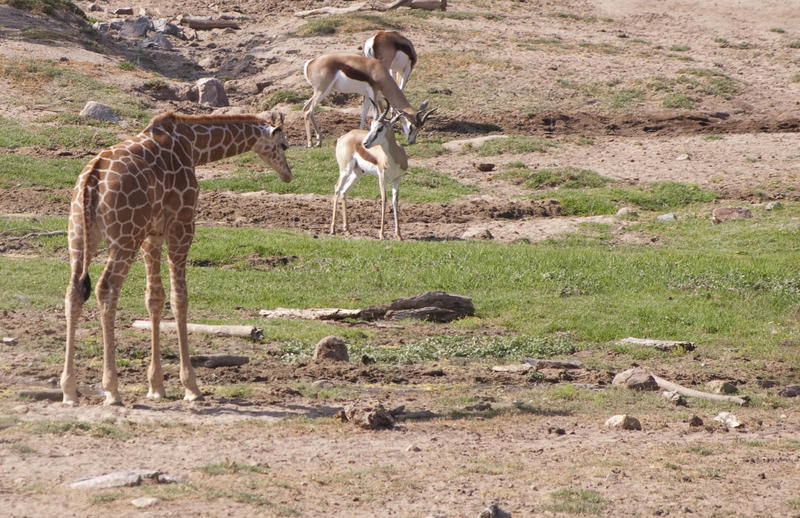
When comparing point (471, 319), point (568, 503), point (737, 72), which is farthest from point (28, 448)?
point (737, 72)

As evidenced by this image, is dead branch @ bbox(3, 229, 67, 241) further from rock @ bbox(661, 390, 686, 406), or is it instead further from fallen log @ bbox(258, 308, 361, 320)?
rock @ bbox(661, 390, 686, 406)

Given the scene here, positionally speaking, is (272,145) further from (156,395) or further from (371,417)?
(371,417)

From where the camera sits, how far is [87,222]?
28.3 feet

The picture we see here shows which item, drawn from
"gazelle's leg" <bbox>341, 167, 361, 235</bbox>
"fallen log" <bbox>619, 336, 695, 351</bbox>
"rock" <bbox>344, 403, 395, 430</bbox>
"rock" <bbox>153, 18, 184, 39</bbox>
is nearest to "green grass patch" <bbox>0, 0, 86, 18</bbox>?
"rock" <bbox>153, 18, 184, 39</bbox>

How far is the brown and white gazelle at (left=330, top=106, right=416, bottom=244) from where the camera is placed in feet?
59.1

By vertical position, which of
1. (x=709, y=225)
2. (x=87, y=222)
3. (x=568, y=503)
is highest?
(x=87, y=222)

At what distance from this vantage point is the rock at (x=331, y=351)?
1129 cm

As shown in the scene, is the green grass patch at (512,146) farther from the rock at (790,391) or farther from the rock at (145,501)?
the rock at (145,501)

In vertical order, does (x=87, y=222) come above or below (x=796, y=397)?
above

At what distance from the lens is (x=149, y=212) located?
29.4ft

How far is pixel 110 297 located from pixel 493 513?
3.76 meters

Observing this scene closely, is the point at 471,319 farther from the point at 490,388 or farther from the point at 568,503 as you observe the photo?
the point at 568,503

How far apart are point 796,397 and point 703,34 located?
91.5ft

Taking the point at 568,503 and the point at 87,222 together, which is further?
the point at 87,222
